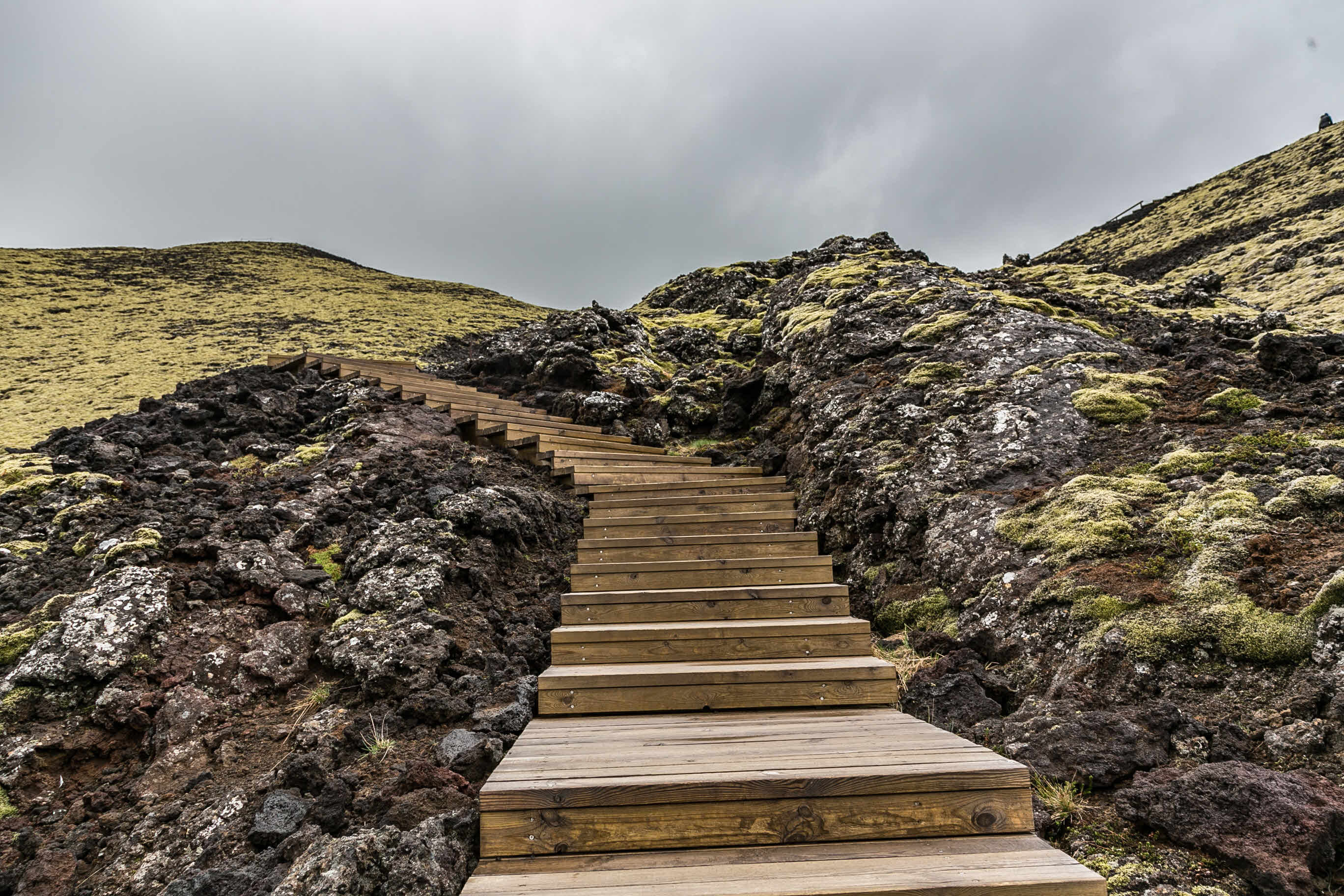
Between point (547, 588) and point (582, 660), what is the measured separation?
1.37 m

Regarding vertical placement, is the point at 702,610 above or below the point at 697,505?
below

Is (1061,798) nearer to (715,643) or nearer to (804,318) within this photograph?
(715,643)

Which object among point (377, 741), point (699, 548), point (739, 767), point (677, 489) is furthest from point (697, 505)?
point (739, 767)

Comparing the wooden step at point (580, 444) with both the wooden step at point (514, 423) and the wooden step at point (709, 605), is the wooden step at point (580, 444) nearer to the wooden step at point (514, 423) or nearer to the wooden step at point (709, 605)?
the wooden step at point (514, 423)

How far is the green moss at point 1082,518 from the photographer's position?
4.50 meters

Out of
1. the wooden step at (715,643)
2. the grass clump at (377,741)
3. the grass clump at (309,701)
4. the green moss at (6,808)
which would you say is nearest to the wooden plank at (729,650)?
the wooden step at (715,643)

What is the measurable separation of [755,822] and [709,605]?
239 centimetres

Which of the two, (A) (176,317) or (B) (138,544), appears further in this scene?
(A) (176,317)

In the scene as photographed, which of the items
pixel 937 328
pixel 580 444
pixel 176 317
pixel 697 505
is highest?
pixel 176 317

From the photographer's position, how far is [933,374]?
7.47 meters

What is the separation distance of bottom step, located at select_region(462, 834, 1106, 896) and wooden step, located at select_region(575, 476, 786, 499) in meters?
4.80

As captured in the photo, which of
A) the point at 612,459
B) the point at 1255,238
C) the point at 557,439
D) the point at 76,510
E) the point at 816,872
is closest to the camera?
the point at 816,872

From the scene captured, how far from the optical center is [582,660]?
4406mm

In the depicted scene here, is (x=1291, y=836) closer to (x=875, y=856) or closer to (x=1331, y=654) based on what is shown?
(x=1331, y=654)
